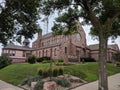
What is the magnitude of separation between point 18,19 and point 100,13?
22.2ft

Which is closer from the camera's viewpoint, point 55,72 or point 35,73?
point 55,72

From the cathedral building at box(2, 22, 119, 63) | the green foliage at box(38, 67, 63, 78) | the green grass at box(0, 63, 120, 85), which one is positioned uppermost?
the cathedral building at box(2, 22, 119, 63)

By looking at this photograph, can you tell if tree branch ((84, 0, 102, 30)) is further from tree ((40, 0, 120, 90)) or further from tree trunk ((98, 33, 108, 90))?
tree trunk ((98, 33, 108, 90))

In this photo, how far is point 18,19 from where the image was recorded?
11836mm

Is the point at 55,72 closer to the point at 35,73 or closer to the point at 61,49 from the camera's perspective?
the point at 35,73

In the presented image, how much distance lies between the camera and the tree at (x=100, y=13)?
10.8 m

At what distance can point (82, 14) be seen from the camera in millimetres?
14305

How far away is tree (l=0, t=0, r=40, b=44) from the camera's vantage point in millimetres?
10977

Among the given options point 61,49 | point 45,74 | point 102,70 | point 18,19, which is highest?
point 18,19

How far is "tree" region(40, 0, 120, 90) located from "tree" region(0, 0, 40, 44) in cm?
155

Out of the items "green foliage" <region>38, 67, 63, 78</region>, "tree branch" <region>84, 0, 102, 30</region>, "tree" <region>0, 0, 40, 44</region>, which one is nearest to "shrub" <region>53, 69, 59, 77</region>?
"green foliage" <region>38, 67, 63, 78</region>

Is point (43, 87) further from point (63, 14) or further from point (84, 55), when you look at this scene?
point (84, 55)

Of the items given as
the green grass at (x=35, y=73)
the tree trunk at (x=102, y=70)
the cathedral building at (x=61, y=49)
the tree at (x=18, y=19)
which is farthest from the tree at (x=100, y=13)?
the cathedral building at (x=61, y=49)

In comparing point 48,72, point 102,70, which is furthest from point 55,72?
point 102,70
